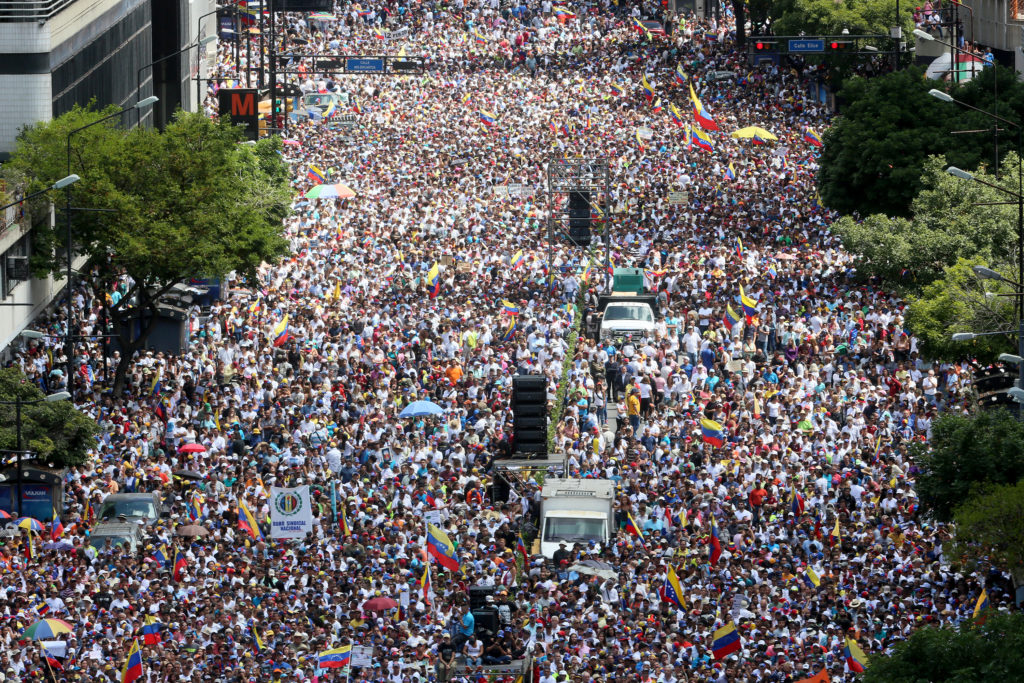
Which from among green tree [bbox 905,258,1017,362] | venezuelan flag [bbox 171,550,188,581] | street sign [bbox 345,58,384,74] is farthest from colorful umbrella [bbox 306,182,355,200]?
venezuelan flag [bbox 171,550,188,581]

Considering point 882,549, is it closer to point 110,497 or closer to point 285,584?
point 285,584

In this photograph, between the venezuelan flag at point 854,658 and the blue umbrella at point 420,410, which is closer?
the venezuelan flag at point 854,658

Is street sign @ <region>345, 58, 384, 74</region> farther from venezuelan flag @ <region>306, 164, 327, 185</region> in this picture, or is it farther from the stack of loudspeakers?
the stack of loudspeakers

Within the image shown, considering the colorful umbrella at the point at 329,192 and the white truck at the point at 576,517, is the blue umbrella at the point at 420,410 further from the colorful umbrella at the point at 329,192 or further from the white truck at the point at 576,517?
the colorful umbrella at the point at 329,192

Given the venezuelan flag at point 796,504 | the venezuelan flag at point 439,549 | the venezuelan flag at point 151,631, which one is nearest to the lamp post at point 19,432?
the venezuelan flag at point 151,631

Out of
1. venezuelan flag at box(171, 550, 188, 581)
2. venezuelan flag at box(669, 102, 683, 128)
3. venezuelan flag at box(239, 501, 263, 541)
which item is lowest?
venezuelan flag at box(669, 102, 683, 128)

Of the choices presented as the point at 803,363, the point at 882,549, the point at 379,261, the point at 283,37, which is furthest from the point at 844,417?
the point at 283,37

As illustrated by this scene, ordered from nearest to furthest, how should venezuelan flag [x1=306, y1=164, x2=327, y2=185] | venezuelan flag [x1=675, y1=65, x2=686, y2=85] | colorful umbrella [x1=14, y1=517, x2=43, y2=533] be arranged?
colorful umbrella [x1=14, y1=517, x2=43, y2=533] < venezuelan flag [x1=306, y1=164, x2=327, y2=185] < venezuelan flag [x1=675, y1=65, x2=686, y2=85]
